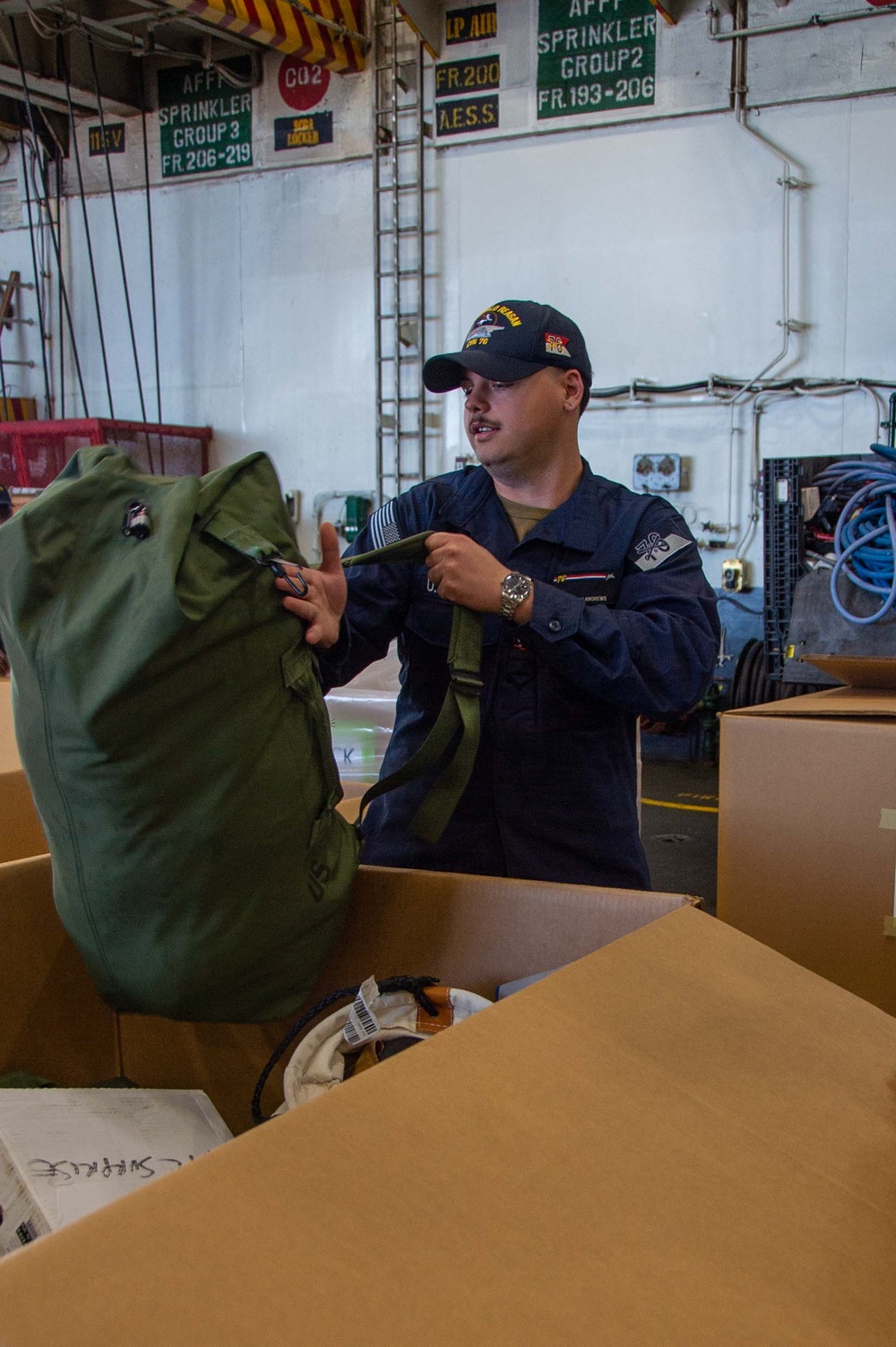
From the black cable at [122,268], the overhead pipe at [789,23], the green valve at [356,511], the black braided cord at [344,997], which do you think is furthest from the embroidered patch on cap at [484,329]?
the black cable at [122,268]

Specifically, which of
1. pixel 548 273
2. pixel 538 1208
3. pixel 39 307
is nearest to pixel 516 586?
pixel 538 1208

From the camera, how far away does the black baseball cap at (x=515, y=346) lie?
170 cm

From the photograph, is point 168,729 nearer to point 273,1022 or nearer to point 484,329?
point 273,1022

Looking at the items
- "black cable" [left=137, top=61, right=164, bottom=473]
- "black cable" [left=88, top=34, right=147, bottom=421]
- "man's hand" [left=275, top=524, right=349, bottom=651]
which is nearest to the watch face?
"man's hand" [left=275, top=524, right=349, bottom=651]

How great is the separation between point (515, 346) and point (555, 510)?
0.84 feet

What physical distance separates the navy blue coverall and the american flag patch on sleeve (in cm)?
9

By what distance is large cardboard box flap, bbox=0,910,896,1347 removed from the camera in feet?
1.57

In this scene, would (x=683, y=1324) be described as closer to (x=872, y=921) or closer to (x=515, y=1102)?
(x=515, y=1102)

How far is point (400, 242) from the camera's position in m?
6.88

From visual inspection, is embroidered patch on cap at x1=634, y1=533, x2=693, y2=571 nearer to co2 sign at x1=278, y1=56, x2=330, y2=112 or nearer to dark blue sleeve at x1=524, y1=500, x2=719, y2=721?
dark blue sleeve at x1=524, y1=500, x2=719, y2=721

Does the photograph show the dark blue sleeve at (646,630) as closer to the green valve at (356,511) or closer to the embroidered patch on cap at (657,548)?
the embroidered patch on cap at (657,548)

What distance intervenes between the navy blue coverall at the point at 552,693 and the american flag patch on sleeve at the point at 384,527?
9cm

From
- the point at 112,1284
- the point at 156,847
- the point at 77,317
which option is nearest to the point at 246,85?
the point at 77,317

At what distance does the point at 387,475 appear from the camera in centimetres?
701
